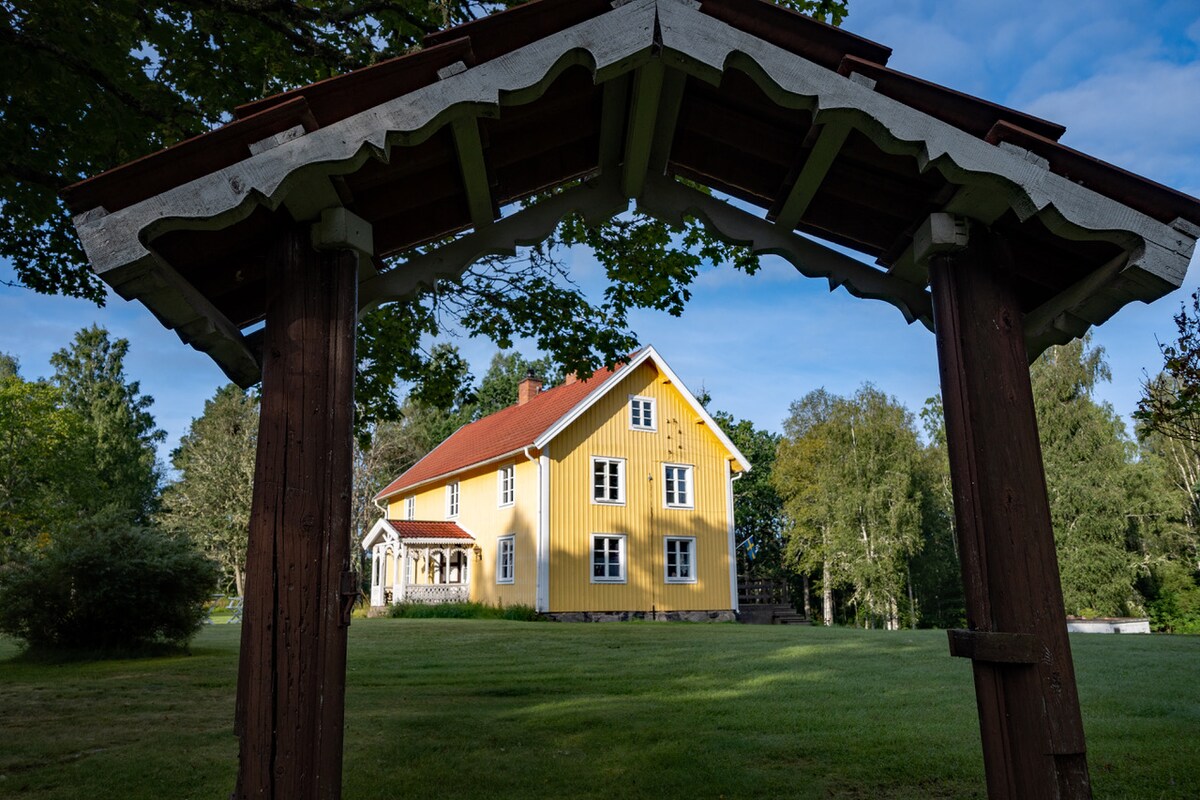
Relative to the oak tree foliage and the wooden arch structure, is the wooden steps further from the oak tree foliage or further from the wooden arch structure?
the wooden arch structure

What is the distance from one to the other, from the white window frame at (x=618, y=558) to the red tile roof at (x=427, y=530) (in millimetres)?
5875

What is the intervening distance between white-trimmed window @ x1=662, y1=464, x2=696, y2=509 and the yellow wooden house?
0.12 feet

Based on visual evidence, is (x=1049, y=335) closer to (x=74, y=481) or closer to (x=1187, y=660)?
(x=1187, y=660)

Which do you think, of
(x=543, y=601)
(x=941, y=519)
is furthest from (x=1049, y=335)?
(x=941, y=519)

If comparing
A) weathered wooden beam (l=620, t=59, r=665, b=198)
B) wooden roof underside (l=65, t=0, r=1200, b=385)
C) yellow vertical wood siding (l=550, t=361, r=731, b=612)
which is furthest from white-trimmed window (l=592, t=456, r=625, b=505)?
wooden roof underside (l=65, t=0, r=1200, b=385)

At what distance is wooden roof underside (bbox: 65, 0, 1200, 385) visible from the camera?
3.30 metres

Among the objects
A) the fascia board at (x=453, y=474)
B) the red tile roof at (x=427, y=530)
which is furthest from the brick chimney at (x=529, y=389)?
the red tile roof at (x=427, y=530)

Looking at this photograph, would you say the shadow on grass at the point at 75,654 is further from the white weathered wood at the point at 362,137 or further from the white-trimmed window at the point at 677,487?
the white-trimmed window at the point at 677,487

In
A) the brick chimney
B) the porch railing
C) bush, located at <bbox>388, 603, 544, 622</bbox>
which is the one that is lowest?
bush, located at <bbox>388, 603, 544, 622</bbox>

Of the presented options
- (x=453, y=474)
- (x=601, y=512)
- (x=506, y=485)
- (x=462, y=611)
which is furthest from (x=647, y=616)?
(x=453, y=474)

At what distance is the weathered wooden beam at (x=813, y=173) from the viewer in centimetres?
384

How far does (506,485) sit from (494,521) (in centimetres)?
146

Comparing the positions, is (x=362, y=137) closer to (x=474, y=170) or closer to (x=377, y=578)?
(x=474, y=170)

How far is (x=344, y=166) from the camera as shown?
3381mm
